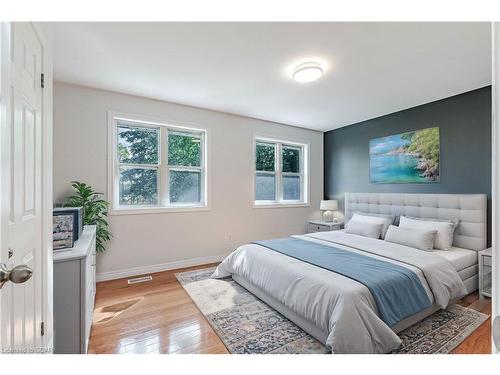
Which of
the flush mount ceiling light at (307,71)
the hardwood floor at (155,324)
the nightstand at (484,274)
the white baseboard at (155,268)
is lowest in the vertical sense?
the hardwood floor at (155,324)

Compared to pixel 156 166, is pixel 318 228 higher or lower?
lower

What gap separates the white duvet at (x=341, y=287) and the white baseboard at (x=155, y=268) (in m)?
0.71

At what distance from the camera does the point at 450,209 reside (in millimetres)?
3145

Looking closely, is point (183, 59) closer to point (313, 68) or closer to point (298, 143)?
point (313, 68)

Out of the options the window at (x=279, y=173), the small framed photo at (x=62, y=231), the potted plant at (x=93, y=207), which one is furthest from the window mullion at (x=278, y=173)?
the small framed photo at (x=62, y=231)

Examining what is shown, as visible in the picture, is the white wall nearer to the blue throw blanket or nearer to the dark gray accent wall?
the dark gray accent wall

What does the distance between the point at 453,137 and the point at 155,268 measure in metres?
4.57

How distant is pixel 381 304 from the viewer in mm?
1771

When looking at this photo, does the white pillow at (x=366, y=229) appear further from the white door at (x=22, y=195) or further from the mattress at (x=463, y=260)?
the white door at (x=22, y=195)

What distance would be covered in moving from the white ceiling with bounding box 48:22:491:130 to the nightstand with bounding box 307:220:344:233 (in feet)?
7.17

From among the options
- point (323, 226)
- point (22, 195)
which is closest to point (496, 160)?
point (22, 195)

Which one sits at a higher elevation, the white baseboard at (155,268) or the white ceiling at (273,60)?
the white ceiling at (273,60)

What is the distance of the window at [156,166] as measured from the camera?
3.35 metres

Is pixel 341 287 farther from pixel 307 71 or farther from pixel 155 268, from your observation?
pixel 155 268
